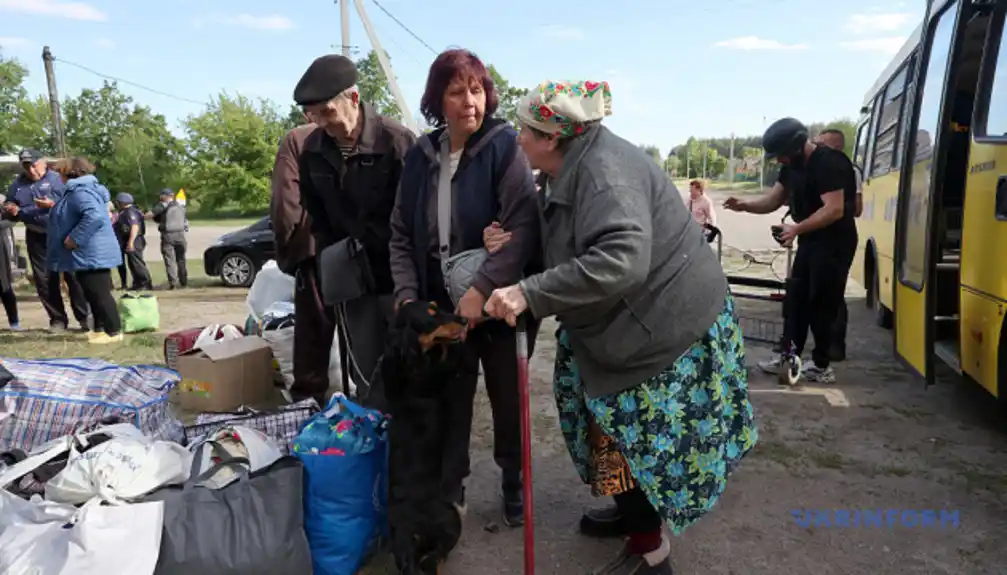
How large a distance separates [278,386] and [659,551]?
10.9 ft

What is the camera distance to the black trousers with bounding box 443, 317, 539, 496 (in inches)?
106

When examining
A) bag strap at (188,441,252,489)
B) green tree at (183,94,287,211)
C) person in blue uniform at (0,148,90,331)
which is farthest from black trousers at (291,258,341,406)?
green tree at (183,94,287,211)

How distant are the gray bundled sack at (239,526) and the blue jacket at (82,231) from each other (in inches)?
189

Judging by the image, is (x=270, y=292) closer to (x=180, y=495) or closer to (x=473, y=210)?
(x=180, y=495)

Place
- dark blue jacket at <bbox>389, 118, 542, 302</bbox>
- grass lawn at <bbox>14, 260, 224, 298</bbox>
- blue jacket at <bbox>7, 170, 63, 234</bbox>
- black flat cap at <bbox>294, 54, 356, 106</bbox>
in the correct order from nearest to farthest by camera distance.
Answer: dark blue jacket at <bbox>389, 118, 542, 302</bbox>, black flat cap at <bbox>294, 54, 356, 106</bbox>, blue jacket at <bbox>7, 170, 63, 234</bbox>, grass lawn at <bbox>14, 260, 224, 298</bbox>

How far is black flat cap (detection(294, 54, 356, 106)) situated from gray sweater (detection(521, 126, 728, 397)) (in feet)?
3.97

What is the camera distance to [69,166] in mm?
6555

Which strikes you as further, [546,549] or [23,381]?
[23,381]

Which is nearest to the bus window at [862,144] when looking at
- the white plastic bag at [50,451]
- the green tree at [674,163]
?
the white plastic bag at [50,451]

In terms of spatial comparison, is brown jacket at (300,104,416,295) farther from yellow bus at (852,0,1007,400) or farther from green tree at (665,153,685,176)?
green tree at (665,153,685,176)

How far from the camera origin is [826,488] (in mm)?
3365

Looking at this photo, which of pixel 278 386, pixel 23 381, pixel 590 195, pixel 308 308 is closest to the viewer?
pixel 590 195

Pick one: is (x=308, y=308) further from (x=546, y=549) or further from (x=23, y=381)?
(x=546, y=549)

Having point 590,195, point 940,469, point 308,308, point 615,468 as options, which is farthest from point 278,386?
point 940,469
